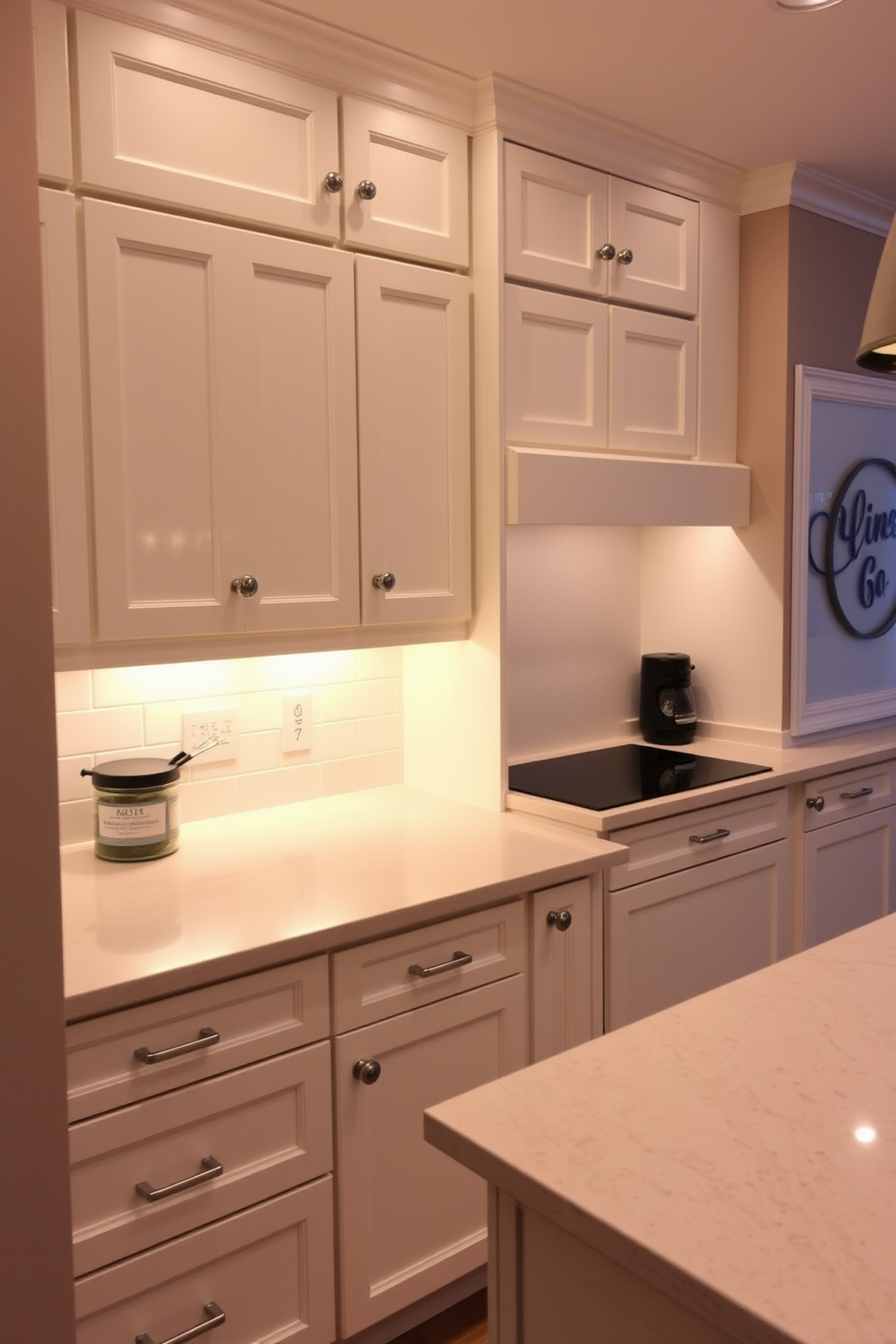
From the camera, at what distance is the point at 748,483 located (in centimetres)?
296

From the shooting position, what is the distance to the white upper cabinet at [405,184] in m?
2.15

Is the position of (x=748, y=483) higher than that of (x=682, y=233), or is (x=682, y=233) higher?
(x=682, y=233)

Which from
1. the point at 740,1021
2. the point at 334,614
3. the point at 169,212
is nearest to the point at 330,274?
the point at 169,212

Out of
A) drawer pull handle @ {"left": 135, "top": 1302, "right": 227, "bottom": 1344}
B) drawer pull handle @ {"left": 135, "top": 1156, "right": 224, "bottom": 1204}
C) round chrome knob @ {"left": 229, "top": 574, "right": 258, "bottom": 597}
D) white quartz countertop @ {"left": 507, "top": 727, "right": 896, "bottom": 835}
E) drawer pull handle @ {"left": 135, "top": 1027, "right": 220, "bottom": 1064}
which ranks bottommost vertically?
drawer pull handle @ {"left": 135, "top": 1302, "right": 227, "bottom": 1344}

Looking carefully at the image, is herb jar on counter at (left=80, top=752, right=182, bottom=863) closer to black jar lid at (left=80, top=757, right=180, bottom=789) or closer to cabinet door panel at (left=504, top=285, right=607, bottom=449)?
black jar lid at (left=80, top=757, right=180, bottom=789)

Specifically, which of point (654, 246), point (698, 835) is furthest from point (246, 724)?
point (654, 246)

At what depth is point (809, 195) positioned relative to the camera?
113 inches

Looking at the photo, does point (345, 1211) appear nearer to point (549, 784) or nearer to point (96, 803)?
point (96, 803)

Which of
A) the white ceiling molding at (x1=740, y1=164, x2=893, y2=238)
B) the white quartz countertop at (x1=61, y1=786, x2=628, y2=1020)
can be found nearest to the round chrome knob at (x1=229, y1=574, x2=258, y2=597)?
the white quartz countertop at (x1=61, y1=786, x2=628, y2=1020)

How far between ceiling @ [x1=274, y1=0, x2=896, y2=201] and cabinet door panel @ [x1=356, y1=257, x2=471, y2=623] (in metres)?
0.43

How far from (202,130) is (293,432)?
542 millimetres

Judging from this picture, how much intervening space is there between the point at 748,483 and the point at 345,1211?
2.07m

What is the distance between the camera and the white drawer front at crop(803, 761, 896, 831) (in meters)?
2.80

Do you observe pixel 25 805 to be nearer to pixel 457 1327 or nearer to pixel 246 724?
pixel 246 724
